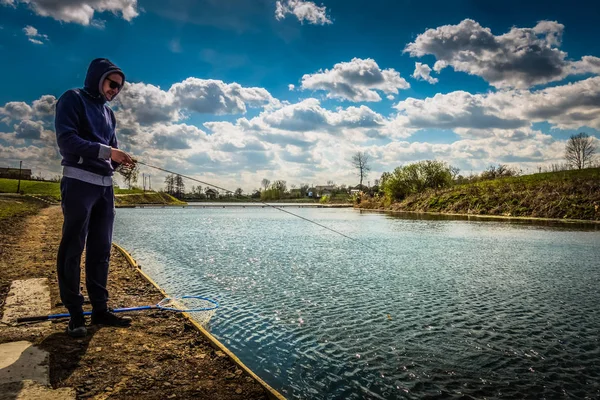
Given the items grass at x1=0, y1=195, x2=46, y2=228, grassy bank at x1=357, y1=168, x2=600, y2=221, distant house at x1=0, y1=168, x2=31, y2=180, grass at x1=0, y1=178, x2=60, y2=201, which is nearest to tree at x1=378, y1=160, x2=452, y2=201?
grassy bank at x1=357, y1=168, x2=600, y2=221

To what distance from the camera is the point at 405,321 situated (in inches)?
200

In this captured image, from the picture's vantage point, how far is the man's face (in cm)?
408

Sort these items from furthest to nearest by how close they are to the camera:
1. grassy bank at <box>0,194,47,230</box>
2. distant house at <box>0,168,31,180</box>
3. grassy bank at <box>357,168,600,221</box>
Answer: distant house at <box>0,168,31,180</box>
grassy bank at <box>357,168,600,221</box>
grassy bank at <box>0,194,47,230</box>

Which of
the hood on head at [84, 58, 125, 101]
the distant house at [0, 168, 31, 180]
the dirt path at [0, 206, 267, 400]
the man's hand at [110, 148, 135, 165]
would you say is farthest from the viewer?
the distant house at [0, 168, 31, 180]

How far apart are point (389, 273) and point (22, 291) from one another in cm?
696

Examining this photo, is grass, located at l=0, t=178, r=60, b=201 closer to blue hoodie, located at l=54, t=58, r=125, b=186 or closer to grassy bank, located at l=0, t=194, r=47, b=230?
grassy bank, located at l=0, t=194, r=47, b=230

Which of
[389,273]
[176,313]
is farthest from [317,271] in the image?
[176,313]

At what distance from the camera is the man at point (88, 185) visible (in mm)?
3711

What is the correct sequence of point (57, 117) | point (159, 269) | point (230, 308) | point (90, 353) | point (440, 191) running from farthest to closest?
point (440, 191), point (159, 269), point (230, 308), point (57, 117), point (90, 353)

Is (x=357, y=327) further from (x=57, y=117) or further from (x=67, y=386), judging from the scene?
(x=57, y=117)

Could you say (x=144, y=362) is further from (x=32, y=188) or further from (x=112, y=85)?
(x=32, y=188)

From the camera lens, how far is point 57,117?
3711mm

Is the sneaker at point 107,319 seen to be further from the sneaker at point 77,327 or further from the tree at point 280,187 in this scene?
the tree at point 280,187

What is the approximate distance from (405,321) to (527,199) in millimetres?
34378
